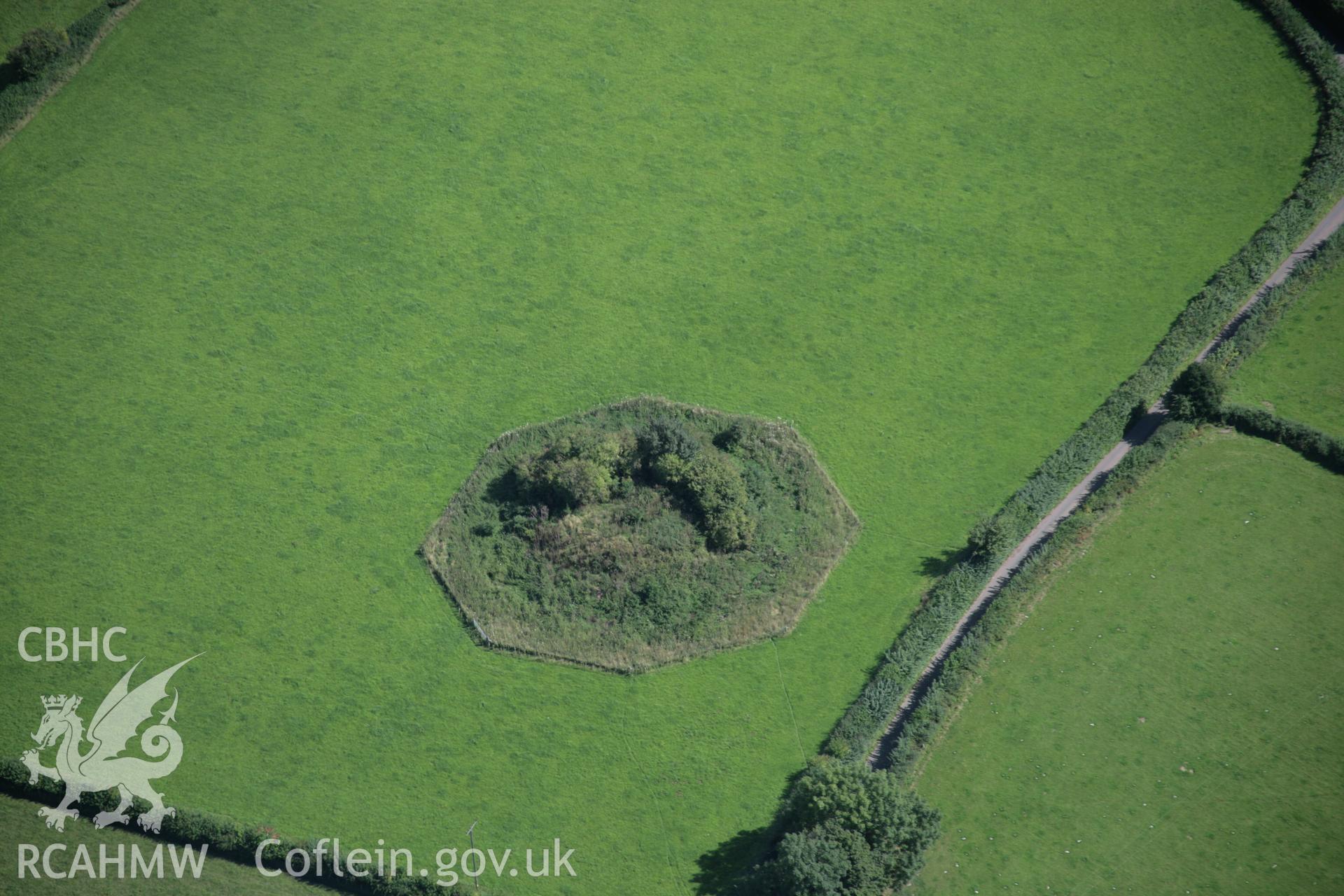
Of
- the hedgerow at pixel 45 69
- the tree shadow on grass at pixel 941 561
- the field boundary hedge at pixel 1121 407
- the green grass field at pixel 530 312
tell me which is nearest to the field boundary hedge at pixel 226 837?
the green grass field at pixel 530 312

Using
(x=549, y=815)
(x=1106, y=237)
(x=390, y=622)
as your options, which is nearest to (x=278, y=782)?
(x=390, y=622)

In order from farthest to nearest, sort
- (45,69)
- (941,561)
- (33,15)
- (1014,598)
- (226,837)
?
1. (33,15)
2. (45,69)
3. (941,561)
4. (1014,598)
5. (226,837)

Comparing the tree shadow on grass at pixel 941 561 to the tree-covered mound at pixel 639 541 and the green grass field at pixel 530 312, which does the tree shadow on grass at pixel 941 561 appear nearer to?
the green grass field at pixel 530 312

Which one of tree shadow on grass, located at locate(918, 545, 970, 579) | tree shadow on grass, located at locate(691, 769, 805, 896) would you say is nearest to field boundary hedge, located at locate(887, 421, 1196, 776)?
tree shadow on grass, located at locate(918, 545, 970, 579)

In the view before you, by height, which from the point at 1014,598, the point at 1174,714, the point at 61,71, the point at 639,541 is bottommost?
the point at 639,541

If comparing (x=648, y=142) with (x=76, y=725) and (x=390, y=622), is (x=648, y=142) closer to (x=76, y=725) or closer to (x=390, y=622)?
(x=390, y=622)

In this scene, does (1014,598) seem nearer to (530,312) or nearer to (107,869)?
(530,312)

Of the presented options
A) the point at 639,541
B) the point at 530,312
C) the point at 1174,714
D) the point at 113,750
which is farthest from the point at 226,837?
the point at 1174,714
